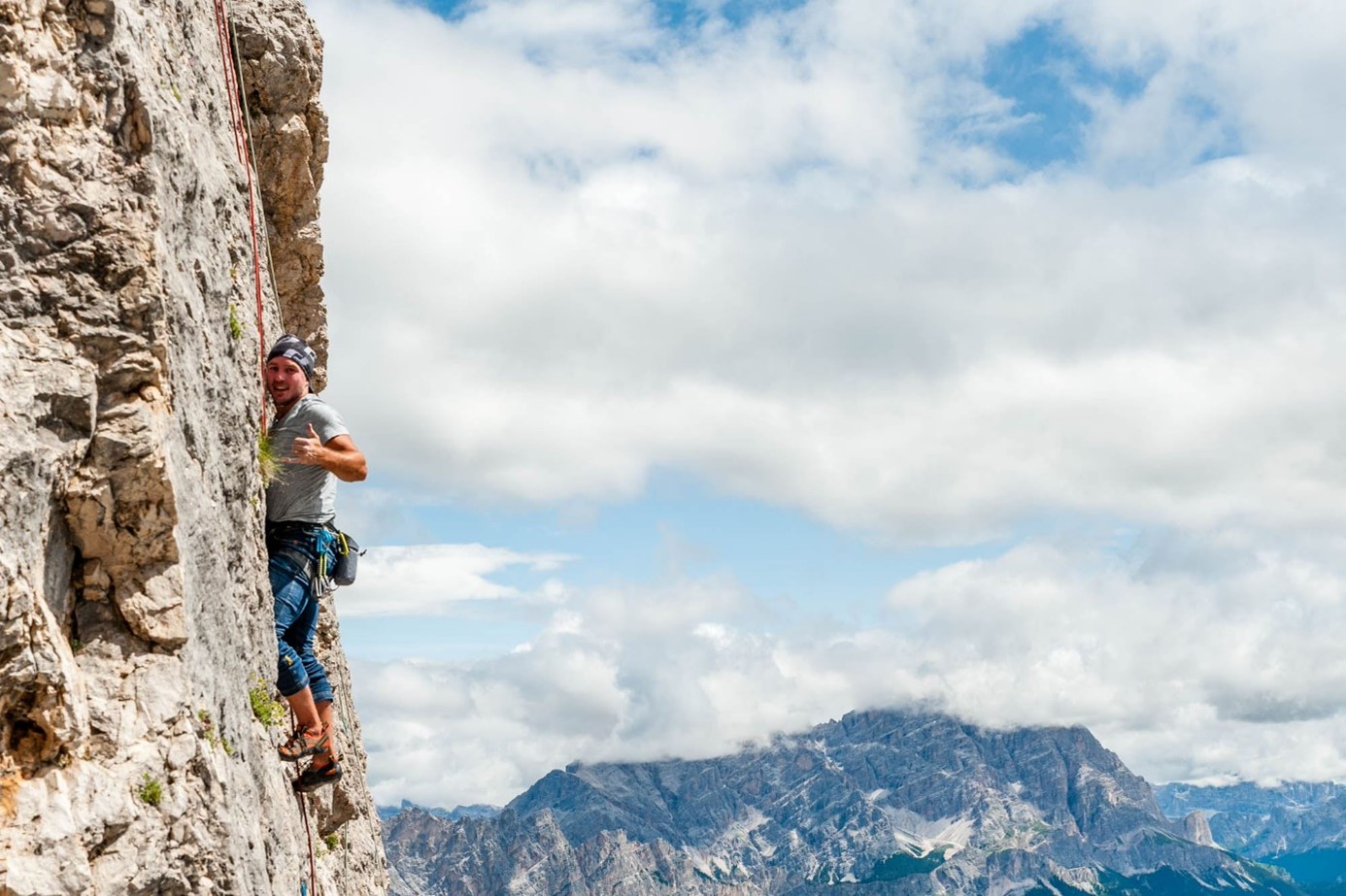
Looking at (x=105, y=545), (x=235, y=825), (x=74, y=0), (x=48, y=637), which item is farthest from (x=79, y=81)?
(x=235, y=825)

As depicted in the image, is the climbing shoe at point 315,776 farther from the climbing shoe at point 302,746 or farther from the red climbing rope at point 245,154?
the red climbing rope at point 245,154

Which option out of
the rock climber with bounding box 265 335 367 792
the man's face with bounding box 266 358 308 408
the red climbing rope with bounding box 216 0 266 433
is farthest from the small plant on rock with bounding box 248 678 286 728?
the man's face with bounding box 266 358 308 408

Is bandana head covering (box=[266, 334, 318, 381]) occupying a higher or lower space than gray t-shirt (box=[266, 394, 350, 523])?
higher

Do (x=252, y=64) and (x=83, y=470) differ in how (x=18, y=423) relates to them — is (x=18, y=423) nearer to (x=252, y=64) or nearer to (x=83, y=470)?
(x=83, y=470)

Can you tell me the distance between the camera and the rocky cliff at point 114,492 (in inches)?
362

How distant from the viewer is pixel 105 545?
1010 centimetres

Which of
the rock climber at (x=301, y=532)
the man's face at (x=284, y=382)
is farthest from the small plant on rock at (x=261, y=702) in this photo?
the man's face at (x=284, y=382)

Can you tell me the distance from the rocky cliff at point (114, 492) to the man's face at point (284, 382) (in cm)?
248

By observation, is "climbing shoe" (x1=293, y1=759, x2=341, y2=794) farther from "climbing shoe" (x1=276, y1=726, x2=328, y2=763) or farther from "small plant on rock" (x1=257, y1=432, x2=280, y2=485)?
"small plant on rock" (x1=257, y1=432, x2=280, y2=485)

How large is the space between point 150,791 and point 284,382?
664 cm

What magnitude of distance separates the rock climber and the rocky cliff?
74.7 inches

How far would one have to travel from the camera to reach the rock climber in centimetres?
1454

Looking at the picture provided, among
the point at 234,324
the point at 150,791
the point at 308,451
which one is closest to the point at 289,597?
the point at 308,451

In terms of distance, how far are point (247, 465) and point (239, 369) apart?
120 centimetres
